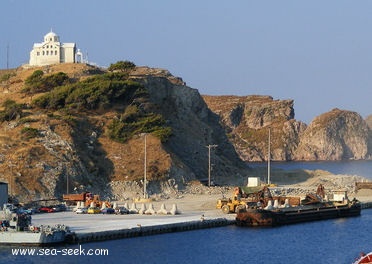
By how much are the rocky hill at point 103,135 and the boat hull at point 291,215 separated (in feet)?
73.9

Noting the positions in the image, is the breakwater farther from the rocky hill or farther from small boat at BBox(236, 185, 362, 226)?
the rocky hill

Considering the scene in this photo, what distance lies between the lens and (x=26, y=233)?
221ft

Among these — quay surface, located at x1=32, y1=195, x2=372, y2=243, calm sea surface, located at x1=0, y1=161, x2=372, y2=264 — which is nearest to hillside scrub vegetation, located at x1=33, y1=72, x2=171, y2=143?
quay surface, located at x1=32, y1=195, x2=372, y2=243

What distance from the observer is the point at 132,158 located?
117m

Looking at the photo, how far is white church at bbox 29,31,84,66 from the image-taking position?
497ft

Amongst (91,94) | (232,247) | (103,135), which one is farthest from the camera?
(91,94)

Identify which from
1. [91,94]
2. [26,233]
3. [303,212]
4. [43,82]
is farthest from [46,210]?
[43,82]

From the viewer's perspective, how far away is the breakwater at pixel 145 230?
228 feet

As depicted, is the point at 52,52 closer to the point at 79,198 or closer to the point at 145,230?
the point at 79,198

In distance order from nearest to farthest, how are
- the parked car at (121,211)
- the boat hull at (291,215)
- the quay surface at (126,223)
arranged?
the quay surface at (126,223), the boat hull at (291,215), the parked car at (121,211)

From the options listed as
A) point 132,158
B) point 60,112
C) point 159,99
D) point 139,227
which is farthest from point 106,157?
point 139,227

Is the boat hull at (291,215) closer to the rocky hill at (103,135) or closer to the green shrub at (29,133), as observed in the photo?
the rocky hill at (103,135)

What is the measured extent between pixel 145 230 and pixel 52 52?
81.7 metres

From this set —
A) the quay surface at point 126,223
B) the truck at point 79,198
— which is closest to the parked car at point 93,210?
the quay surface at point 126,223
